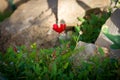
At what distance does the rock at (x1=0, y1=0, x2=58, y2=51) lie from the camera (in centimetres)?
602

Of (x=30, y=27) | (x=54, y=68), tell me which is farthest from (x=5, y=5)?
(x=54, y=68)

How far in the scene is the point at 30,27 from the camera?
6266 mm

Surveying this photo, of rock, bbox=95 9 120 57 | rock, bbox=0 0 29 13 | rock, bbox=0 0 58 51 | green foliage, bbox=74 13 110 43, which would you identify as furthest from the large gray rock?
rock, bbox=0 0 29 13

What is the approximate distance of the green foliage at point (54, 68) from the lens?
3123 millimetres

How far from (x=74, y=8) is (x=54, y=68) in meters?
3.15

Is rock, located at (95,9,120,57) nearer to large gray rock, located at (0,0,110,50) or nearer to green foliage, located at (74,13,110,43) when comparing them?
green foliage, located at (74,13,110,43)

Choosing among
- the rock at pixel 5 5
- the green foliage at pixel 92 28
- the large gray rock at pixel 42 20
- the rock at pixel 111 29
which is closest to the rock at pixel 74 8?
the large gray rock at pixel 42 20

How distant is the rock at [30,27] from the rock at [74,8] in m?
0.20

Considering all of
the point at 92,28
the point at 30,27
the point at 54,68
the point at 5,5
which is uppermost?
the point at 54,68

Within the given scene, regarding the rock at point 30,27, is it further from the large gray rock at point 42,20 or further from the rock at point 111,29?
the rock at point 111,29

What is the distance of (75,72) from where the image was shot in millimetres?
3305

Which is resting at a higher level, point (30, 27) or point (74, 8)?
point (74, 8)

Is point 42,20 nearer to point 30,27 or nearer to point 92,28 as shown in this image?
point 30,27

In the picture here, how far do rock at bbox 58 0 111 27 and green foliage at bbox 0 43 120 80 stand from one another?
2.52m
